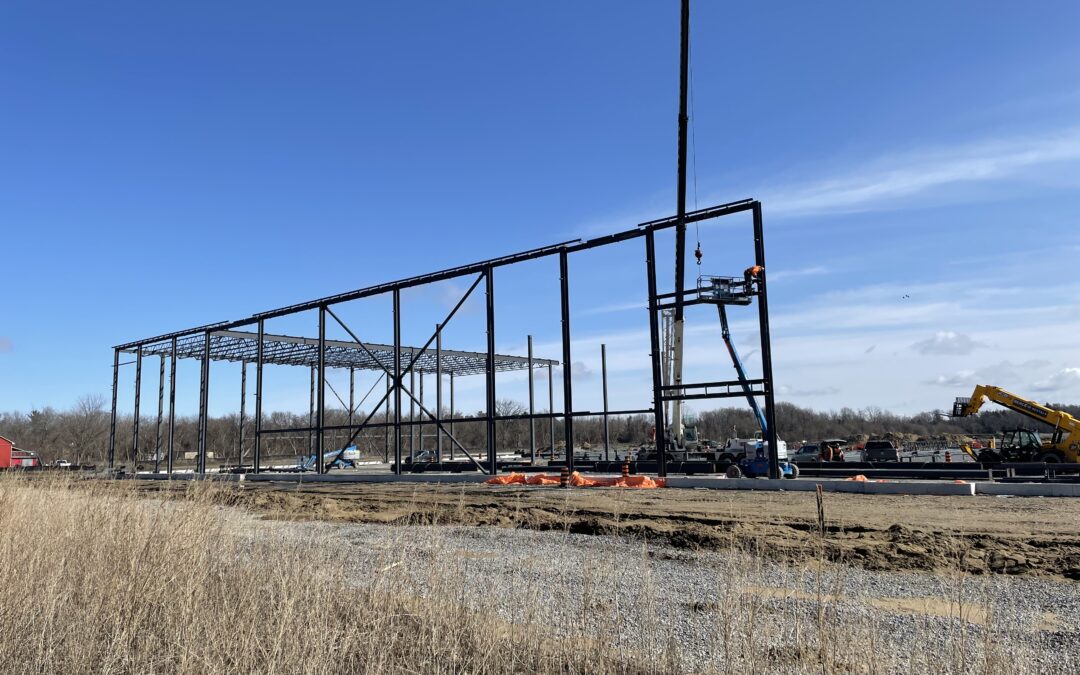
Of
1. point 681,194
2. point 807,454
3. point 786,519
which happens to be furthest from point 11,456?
point 807,454

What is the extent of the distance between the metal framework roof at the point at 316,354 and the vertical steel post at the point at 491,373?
1271cm

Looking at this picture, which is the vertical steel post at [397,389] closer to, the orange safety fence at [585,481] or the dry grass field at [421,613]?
the orange safety fence at [585,481]

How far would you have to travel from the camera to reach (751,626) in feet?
16.1

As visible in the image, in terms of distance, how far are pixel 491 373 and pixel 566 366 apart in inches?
150

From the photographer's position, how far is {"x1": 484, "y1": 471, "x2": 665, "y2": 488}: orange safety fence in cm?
2615

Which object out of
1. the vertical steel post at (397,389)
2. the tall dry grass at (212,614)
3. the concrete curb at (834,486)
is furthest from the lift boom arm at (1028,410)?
the tall dry grass at (212,614)

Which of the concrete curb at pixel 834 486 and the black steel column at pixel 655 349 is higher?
the black steel column at pixel 655 349

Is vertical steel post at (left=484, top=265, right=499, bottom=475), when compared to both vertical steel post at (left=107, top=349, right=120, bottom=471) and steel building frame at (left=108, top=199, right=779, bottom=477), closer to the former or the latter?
steel building frame at (left=108, top=199, right=779, bottom=477)

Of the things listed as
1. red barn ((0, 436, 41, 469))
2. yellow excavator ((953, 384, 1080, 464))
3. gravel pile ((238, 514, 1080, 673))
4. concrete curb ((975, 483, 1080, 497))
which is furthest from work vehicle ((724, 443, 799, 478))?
red barn ((0, 436, 41, 469))

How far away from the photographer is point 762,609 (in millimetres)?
7145

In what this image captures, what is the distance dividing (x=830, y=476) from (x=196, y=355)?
38.5 metres

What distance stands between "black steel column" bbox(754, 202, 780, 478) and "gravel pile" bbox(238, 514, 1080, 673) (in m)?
13.7

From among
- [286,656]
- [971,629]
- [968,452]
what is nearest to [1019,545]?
[971,629]

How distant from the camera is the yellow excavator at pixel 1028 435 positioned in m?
32.3
